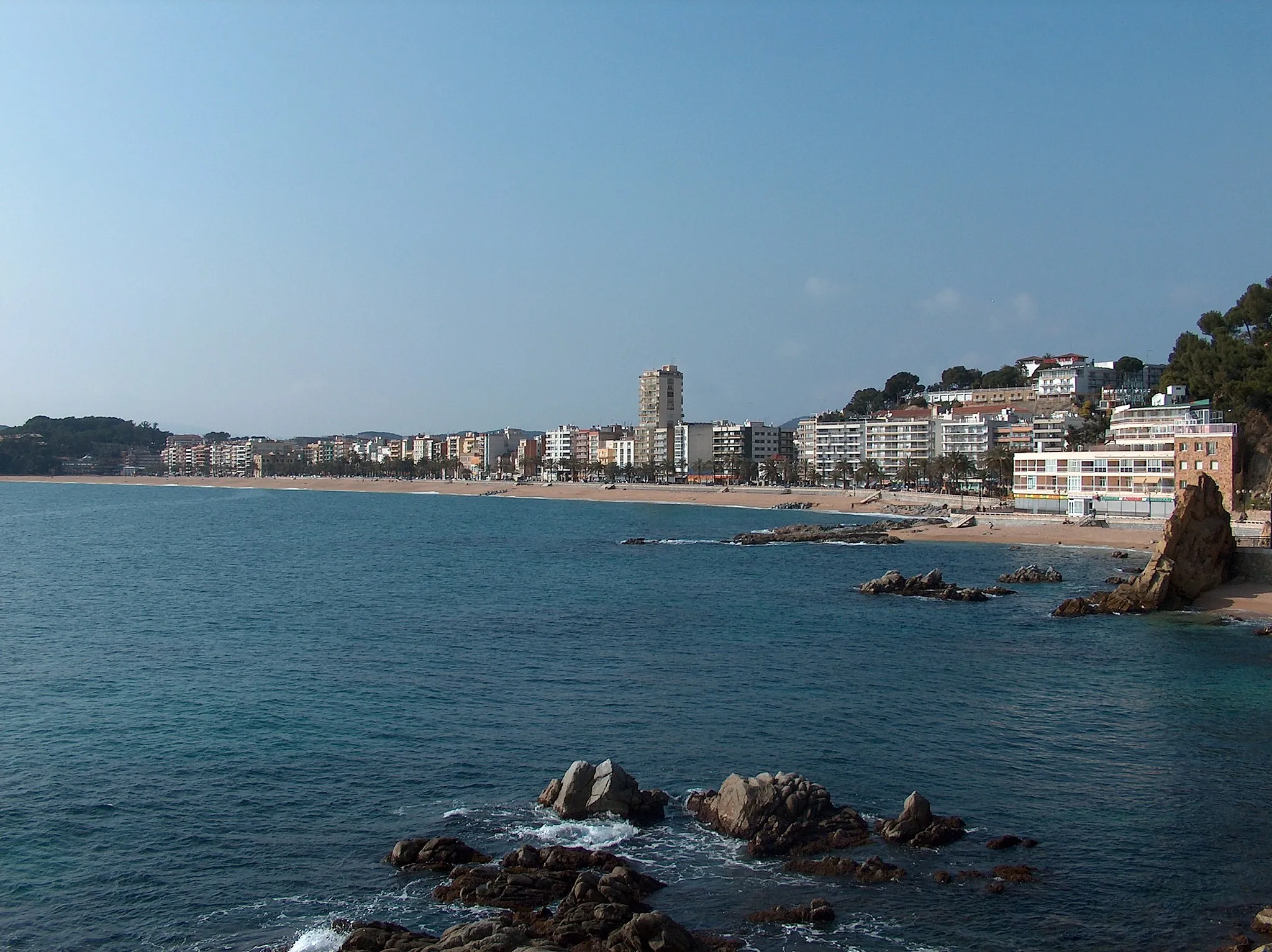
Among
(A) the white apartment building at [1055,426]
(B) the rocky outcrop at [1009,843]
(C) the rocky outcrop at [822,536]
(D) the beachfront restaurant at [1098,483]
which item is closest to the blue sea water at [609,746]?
(B) the rocky outcrop at [1009,843]

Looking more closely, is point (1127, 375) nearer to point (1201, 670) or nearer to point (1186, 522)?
point (1186, 522)

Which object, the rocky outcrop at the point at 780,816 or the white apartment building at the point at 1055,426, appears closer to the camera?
the rocky outcrop at the point at 780,816

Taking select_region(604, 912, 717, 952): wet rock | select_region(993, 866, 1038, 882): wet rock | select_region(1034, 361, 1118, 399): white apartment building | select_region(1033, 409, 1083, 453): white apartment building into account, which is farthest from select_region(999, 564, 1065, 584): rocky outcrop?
select_region(1034, 361, 1118, 399): white apartment building

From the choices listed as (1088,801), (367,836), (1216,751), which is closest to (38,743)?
(367,836)

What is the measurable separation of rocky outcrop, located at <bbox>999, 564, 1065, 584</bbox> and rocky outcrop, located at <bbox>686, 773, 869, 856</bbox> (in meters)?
34.4

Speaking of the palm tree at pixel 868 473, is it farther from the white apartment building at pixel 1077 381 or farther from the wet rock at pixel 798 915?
the wet rock at pixel 798 915

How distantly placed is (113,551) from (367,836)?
190 ft

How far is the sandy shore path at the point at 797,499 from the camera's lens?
67.2m

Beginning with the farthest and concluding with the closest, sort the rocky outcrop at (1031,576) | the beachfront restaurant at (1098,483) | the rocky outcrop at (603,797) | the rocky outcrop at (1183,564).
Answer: the beachfront restaurant at (1098,483)
the rocky outcrop at (1031,576)
the rocky outcrop at (1183,564)
the rocky outcrop at (603,797)

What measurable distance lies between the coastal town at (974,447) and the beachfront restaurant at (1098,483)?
116 mm

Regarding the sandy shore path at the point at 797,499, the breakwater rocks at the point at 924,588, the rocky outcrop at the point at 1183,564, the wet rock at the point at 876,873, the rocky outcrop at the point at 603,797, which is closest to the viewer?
the wet rock at the point at 876,873

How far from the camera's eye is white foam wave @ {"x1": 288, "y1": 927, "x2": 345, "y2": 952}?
13.1m

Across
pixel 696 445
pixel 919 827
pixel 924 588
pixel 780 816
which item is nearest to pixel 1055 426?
pixel 696 445

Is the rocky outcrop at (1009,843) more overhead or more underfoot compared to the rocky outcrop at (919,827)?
more underfoot
